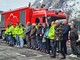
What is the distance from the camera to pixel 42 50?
17.7 meters

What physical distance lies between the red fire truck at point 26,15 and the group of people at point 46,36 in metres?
1.45

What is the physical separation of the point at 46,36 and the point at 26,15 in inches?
246

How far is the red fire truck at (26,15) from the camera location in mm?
20273

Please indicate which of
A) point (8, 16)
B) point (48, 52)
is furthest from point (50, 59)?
point (8, 16)

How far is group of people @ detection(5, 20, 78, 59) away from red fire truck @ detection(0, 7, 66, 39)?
57.3 inches

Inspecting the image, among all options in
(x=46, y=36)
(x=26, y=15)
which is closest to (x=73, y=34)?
(x=46, y=36)

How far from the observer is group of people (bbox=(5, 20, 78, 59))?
14.7 metres

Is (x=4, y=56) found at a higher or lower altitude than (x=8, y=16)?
lower

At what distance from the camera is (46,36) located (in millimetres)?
16375

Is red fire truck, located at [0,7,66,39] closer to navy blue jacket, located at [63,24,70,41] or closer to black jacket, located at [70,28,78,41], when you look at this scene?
black jacket, located at [70,28,78,41]

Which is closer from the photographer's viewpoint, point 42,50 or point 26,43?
point 42,50

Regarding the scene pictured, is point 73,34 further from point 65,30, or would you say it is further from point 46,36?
point 46,36

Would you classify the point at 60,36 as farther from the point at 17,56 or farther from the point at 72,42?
the point at 17,56

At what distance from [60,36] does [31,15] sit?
765cm
